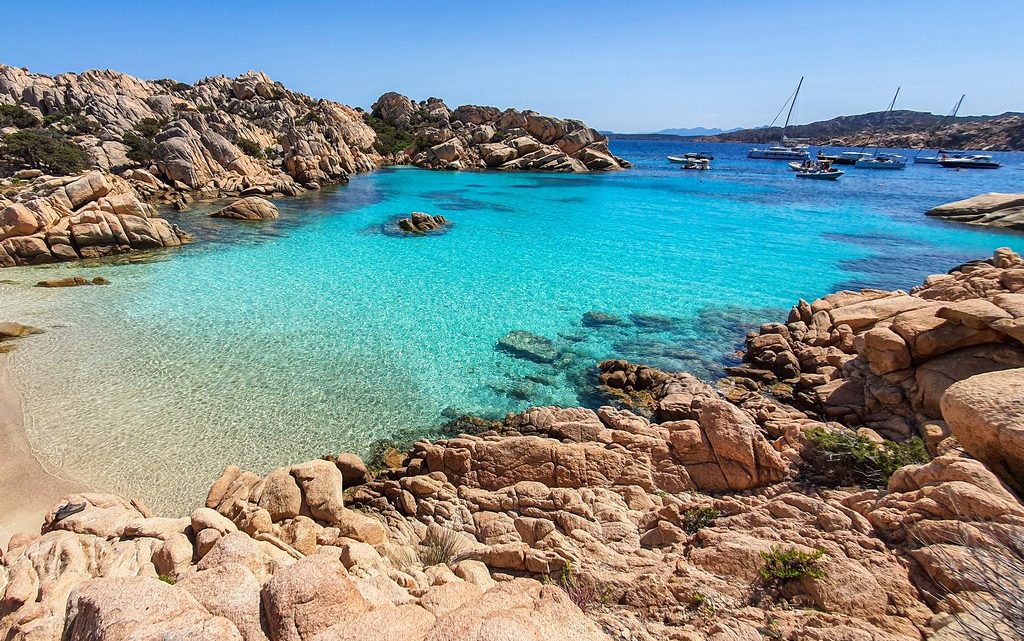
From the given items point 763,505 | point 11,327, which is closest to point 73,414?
point 11,327

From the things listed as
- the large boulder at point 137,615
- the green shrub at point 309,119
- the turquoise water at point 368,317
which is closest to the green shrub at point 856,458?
the turquoise water at point 368,317

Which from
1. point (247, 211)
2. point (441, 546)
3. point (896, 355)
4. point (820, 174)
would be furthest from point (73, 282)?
point (820, 174)

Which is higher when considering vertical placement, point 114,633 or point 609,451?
point 114,633

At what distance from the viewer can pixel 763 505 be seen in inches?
282

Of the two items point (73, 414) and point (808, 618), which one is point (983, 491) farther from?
point (73, 414)

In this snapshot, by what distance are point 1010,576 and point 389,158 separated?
83801 millimetres

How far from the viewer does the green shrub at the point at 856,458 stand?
7.54 metres

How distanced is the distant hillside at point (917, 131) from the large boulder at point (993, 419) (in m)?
190

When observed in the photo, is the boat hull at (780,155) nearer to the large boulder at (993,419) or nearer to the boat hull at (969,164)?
the boat hull at (969,164)

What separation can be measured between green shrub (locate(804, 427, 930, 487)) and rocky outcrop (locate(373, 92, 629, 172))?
2755 inches

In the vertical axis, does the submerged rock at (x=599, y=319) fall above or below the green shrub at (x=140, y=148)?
below

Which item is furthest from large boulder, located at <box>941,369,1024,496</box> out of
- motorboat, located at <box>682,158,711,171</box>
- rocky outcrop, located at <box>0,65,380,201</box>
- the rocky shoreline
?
motorboat, located at <box>682,158,711,171</box>

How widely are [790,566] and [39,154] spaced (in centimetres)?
5352

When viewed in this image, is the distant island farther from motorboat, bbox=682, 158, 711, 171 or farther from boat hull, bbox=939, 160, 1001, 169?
motorboat, bbox=682, 158, 711, 171
